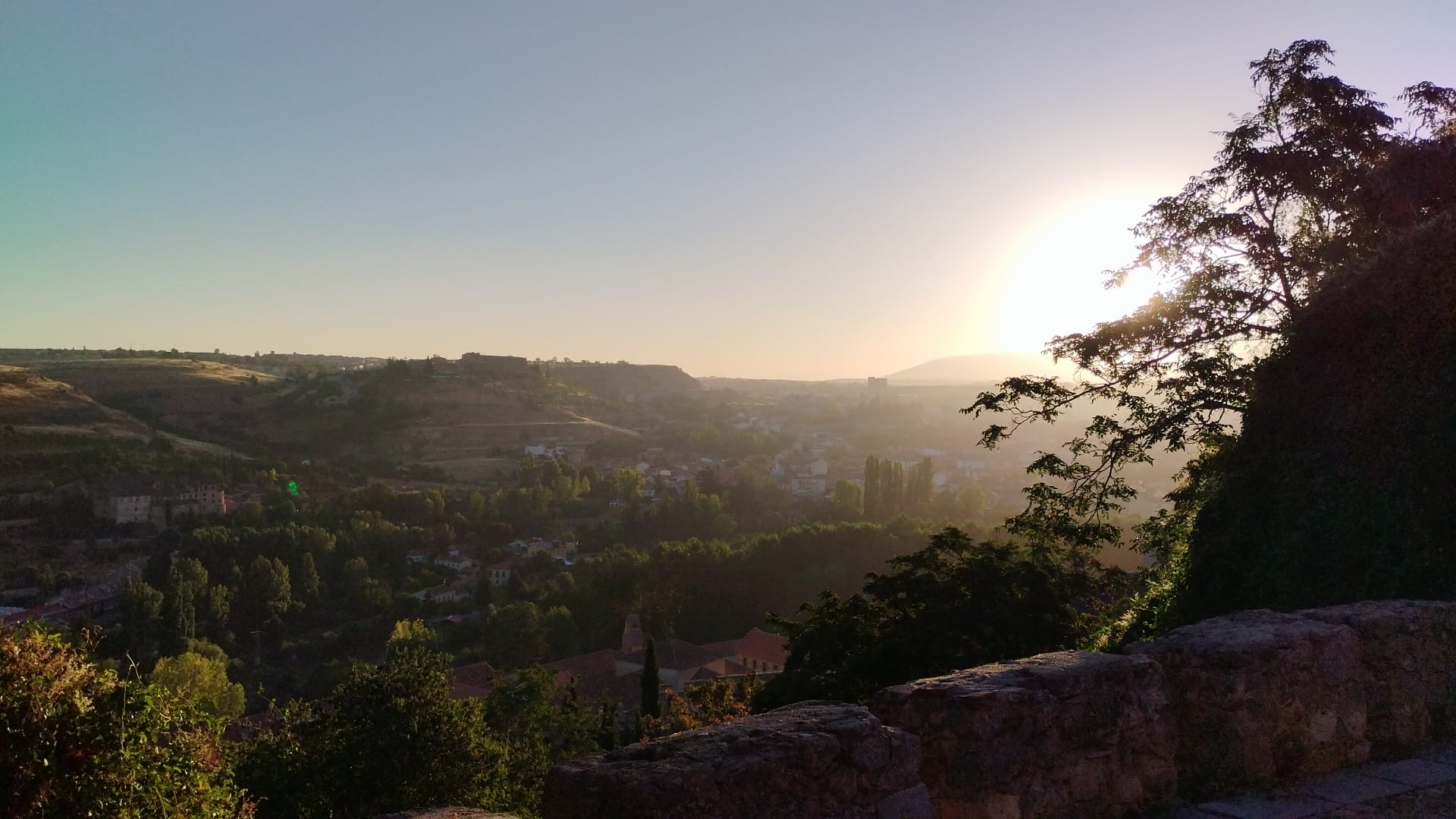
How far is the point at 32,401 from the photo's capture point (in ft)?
210

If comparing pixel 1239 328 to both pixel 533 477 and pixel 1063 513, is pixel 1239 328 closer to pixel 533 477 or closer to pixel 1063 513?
pixel 1063 513

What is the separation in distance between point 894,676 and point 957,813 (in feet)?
14.6

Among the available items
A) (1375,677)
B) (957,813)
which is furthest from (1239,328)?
(957,813)

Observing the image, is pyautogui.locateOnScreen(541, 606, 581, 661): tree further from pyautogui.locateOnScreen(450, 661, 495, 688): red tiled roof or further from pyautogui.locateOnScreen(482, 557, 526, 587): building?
pyautogui.locateOnScreen(482, 557, 526, 587): building

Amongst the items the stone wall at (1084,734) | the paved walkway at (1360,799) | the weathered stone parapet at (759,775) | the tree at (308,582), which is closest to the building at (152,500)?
the tree at (308,582)

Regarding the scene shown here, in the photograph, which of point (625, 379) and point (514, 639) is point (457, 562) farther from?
point (625, 379)

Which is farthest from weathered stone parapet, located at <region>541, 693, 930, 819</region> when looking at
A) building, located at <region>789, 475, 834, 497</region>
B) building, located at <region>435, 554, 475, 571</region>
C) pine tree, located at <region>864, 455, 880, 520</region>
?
building, located at <region>789, 475, 834, 497</region>

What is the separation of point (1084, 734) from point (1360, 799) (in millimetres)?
1115

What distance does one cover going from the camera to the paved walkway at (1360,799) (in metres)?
2.94

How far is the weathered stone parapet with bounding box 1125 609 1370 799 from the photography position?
325cm

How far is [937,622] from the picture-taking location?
26.0 ft

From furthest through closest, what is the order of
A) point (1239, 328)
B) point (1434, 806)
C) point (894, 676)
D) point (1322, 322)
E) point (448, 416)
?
point (448, 416)
point (1239, 328)
point (894, 676)
point (1322, 322)
point (1434, 806)

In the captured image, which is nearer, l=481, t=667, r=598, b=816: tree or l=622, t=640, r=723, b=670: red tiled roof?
l=481, t=667, r=598, b=816: tree

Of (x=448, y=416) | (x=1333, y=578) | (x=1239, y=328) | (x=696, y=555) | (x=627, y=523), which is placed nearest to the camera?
(x=1333, y=578)
